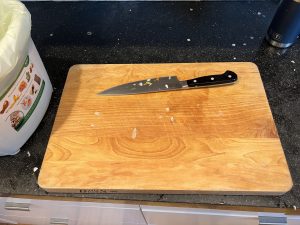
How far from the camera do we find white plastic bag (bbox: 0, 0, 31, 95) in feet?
1.35

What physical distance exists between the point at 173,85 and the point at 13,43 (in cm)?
32

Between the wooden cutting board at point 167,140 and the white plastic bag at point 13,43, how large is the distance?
0.14m

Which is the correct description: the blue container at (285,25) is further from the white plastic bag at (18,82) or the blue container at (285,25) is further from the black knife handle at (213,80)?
the white plastic bag at (18,82)

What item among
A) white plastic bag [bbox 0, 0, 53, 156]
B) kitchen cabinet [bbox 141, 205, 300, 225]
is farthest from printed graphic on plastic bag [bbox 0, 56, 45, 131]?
kitchen cabinet [bbox 141, 205, 300, 225]

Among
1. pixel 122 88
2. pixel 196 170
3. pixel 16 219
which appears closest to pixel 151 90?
pixel 122 88

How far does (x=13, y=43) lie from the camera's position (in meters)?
0.42

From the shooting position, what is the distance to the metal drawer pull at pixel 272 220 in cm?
54

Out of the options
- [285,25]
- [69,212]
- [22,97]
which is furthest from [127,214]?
[285,25]

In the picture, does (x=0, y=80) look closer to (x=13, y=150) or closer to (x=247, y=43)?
(x=13, y=150)

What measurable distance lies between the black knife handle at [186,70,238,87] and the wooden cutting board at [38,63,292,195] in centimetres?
1

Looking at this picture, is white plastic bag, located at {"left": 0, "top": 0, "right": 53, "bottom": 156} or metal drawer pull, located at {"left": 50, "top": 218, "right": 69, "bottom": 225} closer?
white plastic bag, located at {"left": 0, "top": 0, "right": 53, "bottom": 156}

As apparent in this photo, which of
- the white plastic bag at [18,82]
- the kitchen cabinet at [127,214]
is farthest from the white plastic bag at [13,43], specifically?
the kitchen cabinet at [127,214]

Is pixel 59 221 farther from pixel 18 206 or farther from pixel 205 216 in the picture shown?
pixel 205 216

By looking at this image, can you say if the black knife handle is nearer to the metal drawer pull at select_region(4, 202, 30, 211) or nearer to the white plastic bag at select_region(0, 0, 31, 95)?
the white plastic bag at select_region(0, 0, 31, 95)
